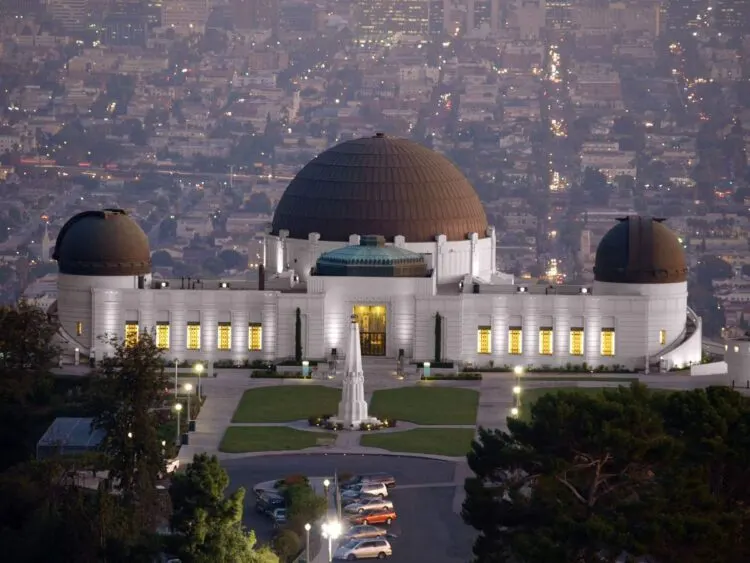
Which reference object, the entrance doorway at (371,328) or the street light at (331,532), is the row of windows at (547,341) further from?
the street light at (331,532)

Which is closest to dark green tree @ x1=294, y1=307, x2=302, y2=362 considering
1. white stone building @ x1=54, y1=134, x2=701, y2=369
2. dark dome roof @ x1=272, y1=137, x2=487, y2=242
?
white stone building @ x1=54, y1=134, x2=701, y2=369

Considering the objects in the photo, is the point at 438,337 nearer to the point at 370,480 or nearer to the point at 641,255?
the point at 641,255

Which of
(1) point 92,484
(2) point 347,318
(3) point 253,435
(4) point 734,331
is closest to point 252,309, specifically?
(2) point 347,318

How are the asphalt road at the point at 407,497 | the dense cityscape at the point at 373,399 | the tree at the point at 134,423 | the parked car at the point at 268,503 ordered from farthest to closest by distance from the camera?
1. the parked car at the point at 268,503
2. the tree at the point at 134,423
3. the asphalt road at the point at 407,497
4. the dense cityscape at the point at 373,399

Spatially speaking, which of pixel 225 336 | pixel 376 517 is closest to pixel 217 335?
pixel 225 336

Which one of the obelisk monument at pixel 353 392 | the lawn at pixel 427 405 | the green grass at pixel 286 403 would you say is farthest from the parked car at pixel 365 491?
the green grass at pixel 286 403

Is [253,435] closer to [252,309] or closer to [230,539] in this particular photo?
[252,309]
